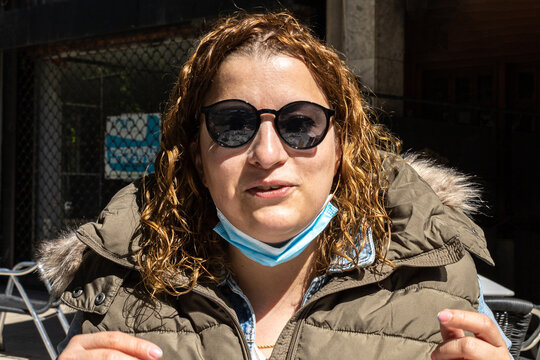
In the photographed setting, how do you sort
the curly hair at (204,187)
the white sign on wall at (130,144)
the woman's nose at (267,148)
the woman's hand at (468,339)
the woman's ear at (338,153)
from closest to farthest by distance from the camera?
the woman's hand at (468,339), the woman's nose at (267,148), the curly hair at (204,187), the woman's ear at (338,153), the white sign on wall at (130,144)

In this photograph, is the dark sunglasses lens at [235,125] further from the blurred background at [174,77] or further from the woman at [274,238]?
the blurred background at [174,77]

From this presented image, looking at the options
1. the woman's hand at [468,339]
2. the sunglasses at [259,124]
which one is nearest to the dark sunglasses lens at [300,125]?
the sunglasses at [259,124]

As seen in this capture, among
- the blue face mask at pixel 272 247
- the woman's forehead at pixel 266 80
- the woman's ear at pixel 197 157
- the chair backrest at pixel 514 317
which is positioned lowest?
the chair backrest at pixel 514 317

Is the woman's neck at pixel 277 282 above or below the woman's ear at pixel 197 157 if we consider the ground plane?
below

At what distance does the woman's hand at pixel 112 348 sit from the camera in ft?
4.64

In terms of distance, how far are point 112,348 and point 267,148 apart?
A: 2.06ft

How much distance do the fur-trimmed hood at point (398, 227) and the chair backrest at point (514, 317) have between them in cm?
102

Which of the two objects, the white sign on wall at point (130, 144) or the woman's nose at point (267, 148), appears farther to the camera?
the white sign on wall at point (130, 144)

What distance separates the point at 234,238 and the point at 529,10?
4559 millimetres

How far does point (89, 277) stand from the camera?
182 cm

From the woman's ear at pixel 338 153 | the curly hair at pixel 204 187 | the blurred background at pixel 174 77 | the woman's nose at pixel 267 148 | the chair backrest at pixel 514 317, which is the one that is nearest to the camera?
the woman's nose at pixel 267 148

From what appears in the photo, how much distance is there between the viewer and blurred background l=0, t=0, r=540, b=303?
5262 millimetres

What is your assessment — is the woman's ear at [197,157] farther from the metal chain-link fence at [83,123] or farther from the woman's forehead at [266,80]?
the metal chain-link fence at [83,123]

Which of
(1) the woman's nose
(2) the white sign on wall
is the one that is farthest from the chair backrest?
(2) the white sign on wall
